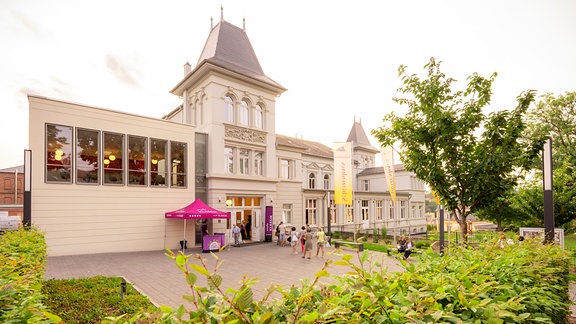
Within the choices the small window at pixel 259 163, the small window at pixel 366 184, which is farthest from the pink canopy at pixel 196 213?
the small window at pixel 366 184

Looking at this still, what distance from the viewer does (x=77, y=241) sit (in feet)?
52.6

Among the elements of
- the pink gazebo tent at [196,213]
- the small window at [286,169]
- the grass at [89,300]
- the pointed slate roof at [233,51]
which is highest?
the pointed slate roof at [233,51]

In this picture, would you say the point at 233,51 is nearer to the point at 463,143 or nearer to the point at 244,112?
the point at 244,112

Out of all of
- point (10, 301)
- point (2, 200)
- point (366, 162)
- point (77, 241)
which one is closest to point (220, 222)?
point (77, 241)

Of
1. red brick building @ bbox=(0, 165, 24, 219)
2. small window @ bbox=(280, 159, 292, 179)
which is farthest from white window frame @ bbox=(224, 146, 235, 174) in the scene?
red brick building @ bbox=(0, 165, 24, 219)

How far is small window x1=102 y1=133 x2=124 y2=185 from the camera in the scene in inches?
685

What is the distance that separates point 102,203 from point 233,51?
48.0ft

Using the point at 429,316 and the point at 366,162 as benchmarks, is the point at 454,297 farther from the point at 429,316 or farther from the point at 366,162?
the point at 366,162

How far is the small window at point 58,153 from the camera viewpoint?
15.7 m

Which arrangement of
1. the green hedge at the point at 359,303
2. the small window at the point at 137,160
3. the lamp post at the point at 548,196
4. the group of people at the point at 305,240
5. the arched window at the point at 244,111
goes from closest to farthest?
the green hedge at the point at 359,303 → the lamp post at the point at 548,196 → the group of people at the point at 305,240 → the small window at the point at 137,160 → the arched window at the point at 244,111

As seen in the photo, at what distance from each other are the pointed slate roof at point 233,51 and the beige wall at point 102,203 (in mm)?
6267

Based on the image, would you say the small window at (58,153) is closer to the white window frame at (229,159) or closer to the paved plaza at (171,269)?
the paved plaza at (171,269)

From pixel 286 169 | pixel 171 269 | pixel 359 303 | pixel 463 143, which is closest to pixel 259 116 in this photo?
pixel 286 169

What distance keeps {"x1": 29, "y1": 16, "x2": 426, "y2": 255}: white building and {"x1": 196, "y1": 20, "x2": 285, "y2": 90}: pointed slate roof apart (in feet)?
0.35
